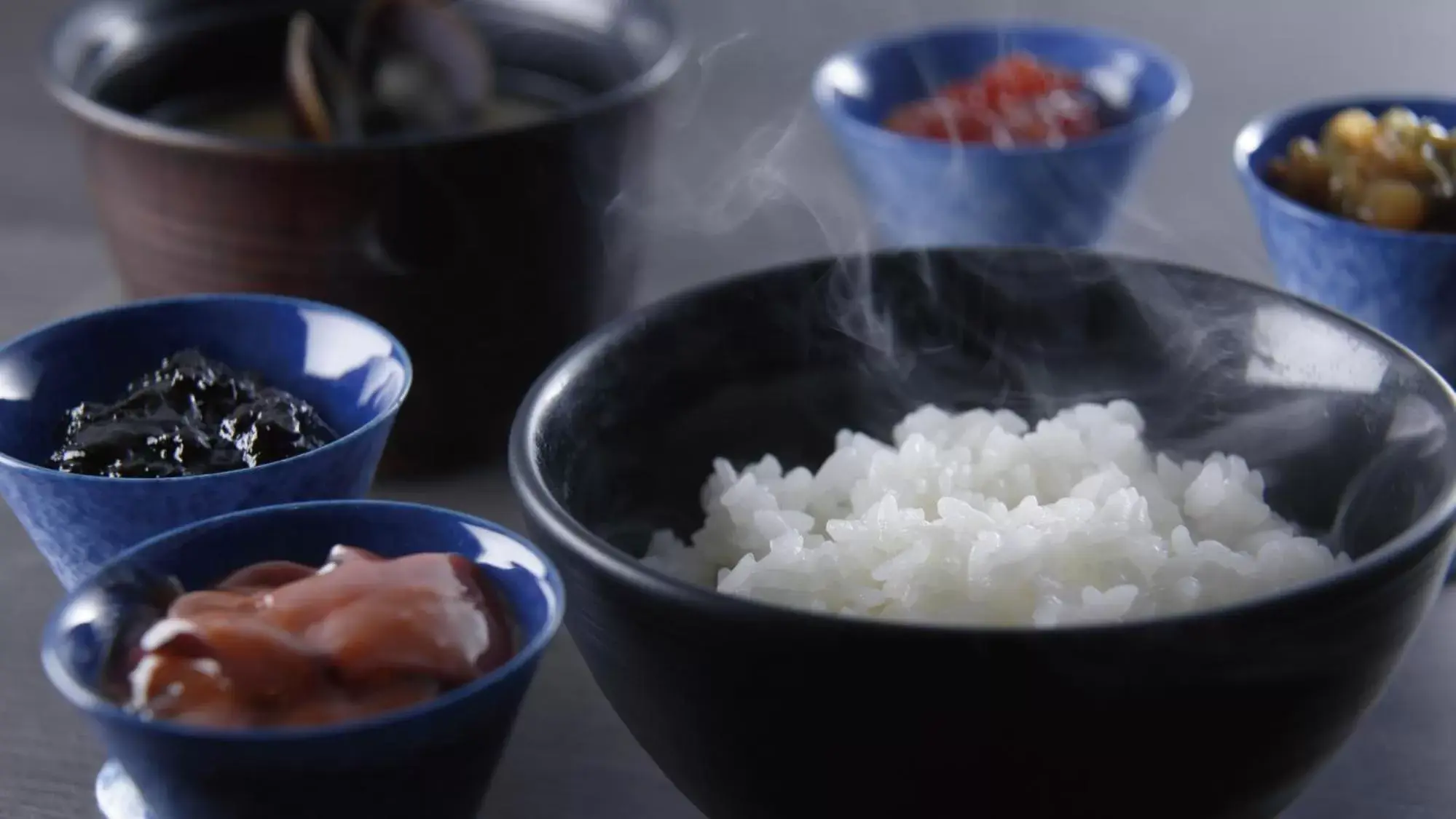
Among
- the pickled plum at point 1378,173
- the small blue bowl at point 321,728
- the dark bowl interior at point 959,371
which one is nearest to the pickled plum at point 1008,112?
the pickled plum at point 1378,173

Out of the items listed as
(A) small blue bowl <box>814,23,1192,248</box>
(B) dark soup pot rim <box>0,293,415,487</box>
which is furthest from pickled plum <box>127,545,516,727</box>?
(A) small blue bowl <box>814,23,1192,248</box>

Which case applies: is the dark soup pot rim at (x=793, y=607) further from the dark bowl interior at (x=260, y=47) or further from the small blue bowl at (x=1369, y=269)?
the dark bowl interior at (x=260, y=47)

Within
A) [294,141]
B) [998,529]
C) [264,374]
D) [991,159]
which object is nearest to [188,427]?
[264,374]

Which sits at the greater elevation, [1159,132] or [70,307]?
[1159,132]

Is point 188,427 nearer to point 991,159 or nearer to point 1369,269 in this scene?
point 991,159

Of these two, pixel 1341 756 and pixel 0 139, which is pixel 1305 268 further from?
pixel 0 139

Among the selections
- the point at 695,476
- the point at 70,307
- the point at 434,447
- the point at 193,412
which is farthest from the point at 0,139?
the point at 695,476

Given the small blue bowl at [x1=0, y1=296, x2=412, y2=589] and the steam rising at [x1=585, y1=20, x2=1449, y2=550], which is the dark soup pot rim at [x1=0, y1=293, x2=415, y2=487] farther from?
the steam rising at [x1=585, y1=20, x2=1449, y2=550]
